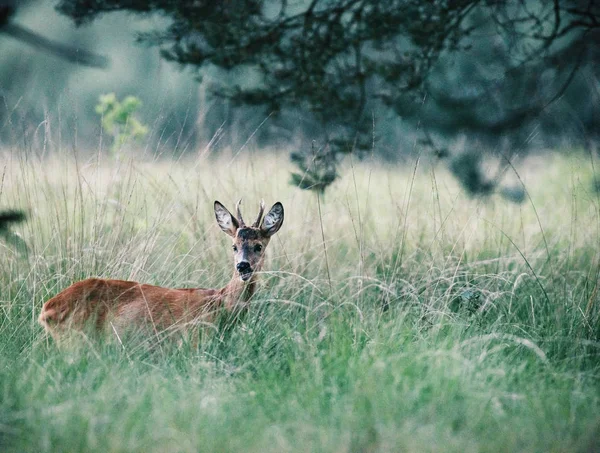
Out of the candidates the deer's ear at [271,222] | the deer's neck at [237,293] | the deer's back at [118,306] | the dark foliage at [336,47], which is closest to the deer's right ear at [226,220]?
the deer's ear at [271,222]

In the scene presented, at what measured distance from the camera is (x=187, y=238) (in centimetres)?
653

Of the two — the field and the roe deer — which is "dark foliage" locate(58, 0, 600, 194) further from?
the roe deer

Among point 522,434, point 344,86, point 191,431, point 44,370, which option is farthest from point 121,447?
point 344,86

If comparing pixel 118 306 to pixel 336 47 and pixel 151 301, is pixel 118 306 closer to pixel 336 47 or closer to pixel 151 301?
pixel 151 301

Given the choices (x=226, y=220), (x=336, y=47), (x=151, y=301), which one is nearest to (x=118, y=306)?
(x=151, y=301)

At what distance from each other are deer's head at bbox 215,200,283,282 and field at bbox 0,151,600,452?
11.4 inches

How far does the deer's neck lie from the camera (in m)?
4.98

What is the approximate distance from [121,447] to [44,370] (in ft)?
2.61

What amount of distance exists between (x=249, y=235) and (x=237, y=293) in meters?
0.35

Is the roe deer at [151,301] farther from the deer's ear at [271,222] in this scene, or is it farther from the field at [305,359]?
the field at [305,359]

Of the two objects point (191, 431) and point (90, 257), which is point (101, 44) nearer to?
point (90, 257)

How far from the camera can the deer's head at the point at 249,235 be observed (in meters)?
4.95

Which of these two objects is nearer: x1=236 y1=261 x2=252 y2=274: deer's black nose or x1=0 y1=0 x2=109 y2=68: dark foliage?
x1=0 y1=0 x2=109 y2=68: dark foliage

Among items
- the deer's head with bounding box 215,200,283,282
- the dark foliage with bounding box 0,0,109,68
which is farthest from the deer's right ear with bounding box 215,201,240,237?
the dark foliage with bounding box 0,0,109,68
